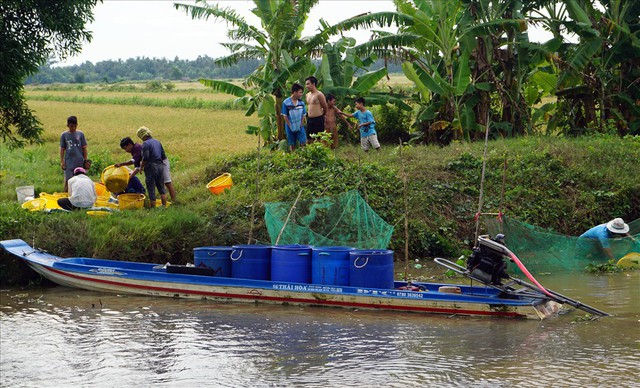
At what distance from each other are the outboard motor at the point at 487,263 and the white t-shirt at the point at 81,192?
6.62m

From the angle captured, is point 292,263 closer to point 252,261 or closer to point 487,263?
point 252,261

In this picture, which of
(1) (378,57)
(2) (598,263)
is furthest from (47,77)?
(2) (598,263)

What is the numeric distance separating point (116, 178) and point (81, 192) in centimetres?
84

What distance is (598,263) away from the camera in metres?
12.8

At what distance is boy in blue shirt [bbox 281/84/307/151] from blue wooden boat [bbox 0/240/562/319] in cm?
524

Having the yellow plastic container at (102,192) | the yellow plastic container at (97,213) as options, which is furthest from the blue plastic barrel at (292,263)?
the yellow plastic container at (102,192)

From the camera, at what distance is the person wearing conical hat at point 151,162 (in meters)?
13.8

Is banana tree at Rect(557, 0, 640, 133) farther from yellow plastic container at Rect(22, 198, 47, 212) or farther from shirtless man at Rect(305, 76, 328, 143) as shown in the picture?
yellow plastic container at Rect(22, 198, 47, 212)

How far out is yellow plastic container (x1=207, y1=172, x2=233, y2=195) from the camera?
1518 centimetres

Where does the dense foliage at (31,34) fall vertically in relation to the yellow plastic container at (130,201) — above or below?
above

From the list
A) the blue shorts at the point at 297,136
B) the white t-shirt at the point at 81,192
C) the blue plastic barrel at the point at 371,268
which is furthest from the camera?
the blue shorts at the point at 297,136

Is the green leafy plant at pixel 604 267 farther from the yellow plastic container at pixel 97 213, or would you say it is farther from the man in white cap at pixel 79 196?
the man in white cap at pixel 79 196

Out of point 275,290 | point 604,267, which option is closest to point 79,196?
point 275,290

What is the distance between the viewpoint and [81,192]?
13477 millimetres
